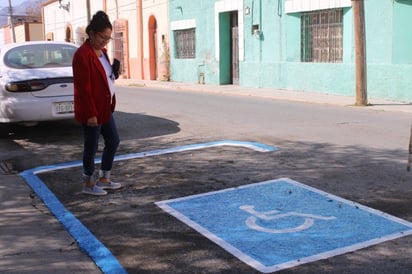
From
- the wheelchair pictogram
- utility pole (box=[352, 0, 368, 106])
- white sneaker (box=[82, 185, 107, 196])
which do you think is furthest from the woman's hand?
utility pole (box=[352, 0, 368, 106])

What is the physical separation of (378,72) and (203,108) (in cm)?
536

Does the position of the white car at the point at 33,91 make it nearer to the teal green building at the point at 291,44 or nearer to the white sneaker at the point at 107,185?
the white sneaker at the point at 107,185

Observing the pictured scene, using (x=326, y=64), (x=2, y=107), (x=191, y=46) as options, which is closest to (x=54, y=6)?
(x=191, y=46)

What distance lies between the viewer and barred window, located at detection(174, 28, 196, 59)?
25734mm

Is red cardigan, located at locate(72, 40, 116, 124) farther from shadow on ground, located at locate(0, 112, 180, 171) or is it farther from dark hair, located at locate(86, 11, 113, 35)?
shadow on ground, located at locate(0, 112, 180, 171)

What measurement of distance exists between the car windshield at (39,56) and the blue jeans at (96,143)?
3704 millimetres

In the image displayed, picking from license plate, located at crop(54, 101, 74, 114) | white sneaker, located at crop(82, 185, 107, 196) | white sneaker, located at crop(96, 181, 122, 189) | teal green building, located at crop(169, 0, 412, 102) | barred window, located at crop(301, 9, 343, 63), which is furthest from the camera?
barred window, located at crop(301, 9, 343, 63)

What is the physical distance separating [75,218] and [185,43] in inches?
873

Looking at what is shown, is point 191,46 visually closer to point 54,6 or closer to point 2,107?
point 2,107

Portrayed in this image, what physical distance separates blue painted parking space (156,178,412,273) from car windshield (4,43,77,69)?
4641 millimetres

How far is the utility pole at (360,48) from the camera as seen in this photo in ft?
43.5

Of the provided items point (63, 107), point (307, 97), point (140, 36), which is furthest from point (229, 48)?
point (63, 107)

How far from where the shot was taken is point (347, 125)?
998cm

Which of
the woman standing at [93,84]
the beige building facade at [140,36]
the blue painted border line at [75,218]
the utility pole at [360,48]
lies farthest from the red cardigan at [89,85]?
the beige building facade at [140,36]
